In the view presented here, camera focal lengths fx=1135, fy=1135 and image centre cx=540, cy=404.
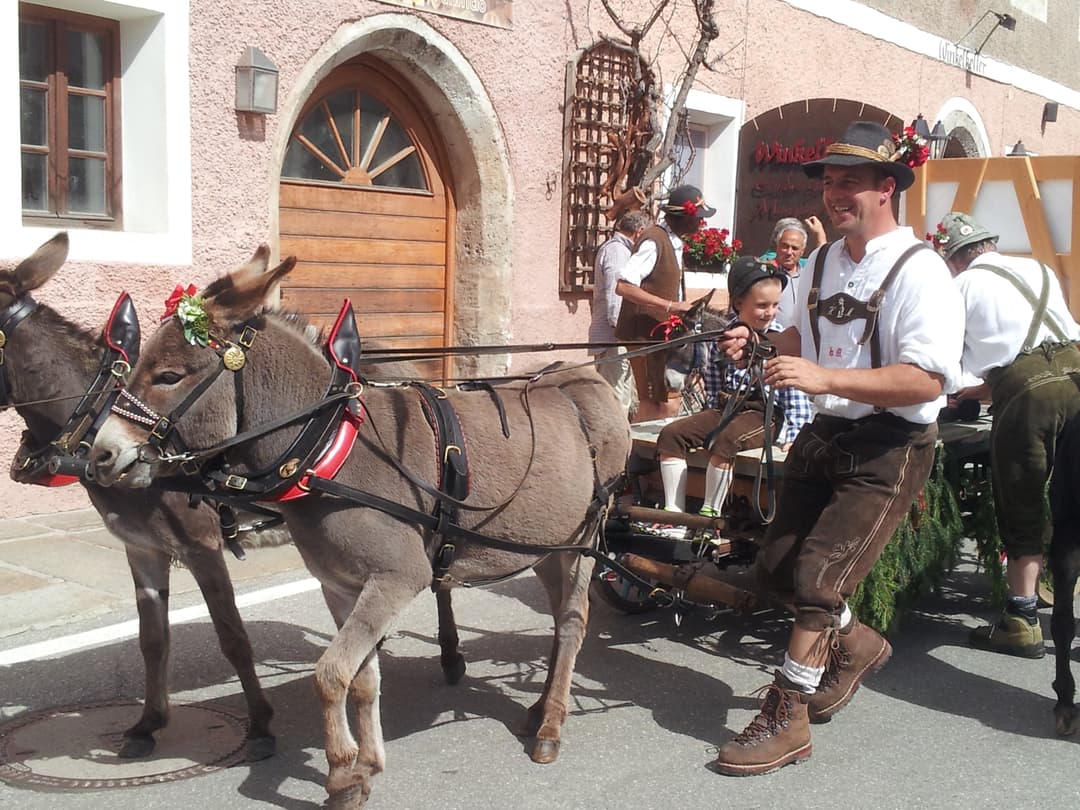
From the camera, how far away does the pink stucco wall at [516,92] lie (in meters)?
7.65

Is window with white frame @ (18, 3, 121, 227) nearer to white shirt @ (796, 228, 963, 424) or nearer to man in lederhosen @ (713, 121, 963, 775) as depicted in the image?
man in lederhosen @ (713, 121, 963, 775)

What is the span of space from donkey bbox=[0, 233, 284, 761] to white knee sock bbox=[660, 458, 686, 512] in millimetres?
2131

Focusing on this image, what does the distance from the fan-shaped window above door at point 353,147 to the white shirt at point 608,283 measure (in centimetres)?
230

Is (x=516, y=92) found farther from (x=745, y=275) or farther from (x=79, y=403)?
(x=79, y=403)

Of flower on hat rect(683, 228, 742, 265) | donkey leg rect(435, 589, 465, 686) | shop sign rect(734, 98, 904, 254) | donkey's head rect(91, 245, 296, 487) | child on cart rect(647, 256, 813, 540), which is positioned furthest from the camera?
shop sign rect(734, 98, 904, 254)

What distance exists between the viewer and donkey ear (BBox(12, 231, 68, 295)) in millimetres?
3996

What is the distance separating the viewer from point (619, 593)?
18.6ft

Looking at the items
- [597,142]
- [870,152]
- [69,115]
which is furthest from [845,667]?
[597,142]

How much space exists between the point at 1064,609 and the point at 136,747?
362cm

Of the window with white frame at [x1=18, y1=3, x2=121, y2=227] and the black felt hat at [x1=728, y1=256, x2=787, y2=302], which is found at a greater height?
the window with white frame at [x1=18, y1=3, x2=121, y2=227]

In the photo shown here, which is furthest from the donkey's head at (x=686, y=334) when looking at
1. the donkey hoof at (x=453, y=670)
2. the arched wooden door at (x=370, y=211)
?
the arched wooden door at (x=370, y=211)

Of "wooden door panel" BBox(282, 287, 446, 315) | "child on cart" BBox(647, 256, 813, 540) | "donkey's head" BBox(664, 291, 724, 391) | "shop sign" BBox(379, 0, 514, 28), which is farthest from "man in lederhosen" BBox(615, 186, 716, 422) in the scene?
"shop sign" BBox(379, 0, 514, 28)

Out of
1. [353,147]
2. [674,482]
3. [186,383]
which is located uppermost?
[353,147]

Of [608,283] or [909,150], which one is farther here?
[608,283]
